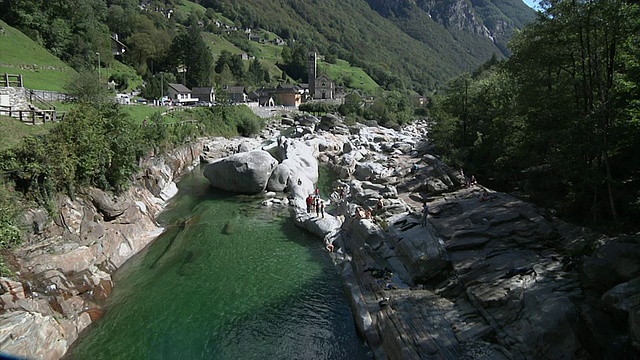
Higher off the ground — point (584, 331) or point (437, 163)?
point (437, 163)

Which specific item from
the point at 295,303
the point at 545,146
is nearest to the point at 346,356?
the point at 295,303

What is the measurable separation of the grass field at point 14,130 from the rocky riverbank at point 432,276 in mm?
3818

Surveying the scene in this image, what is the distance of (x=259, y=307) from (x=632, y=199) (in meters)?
17.1

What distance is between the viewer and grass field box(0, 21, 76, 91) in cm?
4851

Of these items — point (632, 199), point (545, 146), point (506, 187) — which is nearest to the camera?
point (632, 199)

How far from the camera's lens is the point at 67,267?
1630cm

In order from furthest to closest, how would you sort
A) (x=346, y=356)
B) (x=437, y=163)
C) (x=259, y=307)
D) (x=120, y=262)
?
1. (x=437, y=163)
2. (x=120, y=262)
3. (x=259, y=307)
4. (x=346, y=356)

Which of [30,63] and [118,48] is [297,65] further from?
[30,63]

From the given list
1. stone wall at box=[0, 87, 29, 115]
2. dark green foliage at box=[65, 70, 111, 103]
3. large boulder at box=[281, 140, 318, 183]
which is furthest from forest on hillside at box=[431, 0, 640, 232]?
dark green foliage at box=[65, 70, 111, 103]

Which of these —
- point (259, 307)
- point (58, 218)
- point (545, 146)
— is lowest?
point (259, 307)

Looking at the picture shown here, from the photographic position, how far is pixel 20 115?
79.6 feet

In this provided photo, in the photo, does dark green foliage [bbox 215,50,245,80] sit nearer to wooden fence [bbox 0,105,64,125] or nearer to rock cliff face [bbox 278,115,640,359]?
wooden fence [bbox 0,105,64,125]

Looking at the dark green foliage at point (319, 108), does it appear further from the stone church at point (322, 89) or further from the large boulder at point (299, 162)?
the large boulder at point (299, 162)

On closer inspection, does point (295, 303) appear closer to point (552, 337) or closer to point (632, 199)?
point (552, 337)
